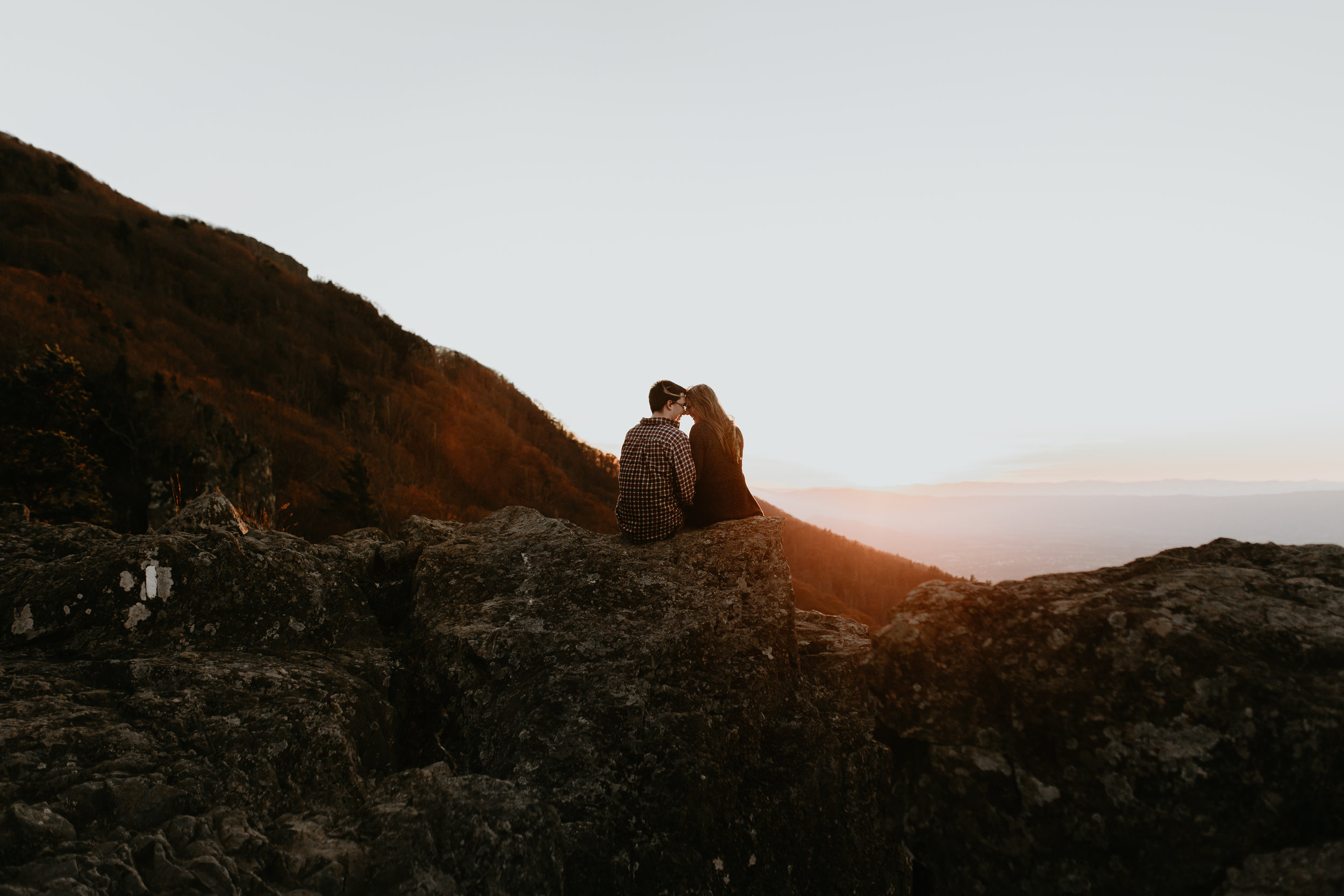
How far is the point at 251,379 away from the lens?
21.8 m

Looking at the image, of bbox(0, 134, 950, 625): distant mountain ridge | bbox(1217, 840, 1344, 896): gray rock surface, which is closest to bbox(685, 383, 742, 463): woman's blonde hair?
bbox(1217, 840, 1344, 896): gray rock surface

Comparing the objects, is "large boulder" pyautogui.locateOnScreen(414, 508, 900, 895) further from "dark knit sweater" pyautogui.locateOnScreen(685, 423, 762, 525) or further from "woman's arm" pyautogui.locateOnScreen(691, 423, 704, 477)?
"woman's arm" pyautogui.locateOnScreen(691, 423, 704, 477)

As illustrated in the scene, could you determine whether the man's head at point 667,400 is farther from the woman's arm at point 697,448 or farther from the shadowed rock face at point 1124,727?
the shadowed rock face at point 1124,727

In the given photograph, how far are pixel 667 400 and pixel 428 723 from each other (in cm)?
341

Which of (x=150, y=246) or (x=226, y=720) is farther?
(x=150, y=246)

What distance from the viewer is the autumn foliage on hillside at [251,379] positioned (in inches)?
542

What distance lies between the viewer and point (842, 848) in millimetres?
3537

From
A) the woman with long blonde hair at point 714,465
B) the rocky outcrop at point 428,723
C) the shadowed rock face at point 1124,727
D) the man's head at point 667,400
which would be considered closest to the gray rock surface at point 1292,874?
the shadowed rock face at point 1124,727

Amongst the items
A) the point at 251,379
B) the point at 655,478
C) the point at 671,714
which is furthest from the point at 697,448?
the point at 251,379

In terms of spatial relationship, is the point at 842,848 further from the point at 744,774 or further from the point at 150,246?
the point at 150,246

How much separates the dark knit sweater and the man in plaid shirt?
Answer: 10cm

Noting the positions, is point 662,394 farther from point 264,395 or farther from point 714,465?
point 264,395

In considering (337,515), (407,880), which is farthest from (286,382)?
(407,880)

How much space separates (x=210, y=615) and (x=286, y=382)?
71.6 feet
